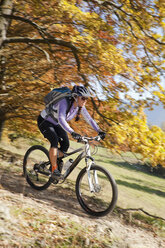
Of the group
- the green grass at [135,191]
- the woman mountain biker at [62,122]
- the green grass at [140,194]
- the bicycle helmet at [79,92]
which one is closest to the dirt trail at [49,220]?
the woman mountain biker at [62,122]

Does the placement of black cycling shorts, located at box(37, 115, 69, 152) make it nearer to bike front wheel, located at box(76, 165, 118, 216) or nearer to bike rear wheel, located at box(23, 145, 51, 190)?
bike rear wheel, located at box(23, 145, 51, 190)

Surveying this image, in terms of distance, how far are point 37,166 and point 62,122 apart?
164 cm

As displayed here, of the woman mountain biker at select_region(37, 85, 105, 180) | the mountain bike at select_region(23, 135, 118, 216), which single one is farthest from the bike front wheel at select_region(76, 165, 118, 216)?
the woman mountain biker at select_region(37, 85, 105, 180)

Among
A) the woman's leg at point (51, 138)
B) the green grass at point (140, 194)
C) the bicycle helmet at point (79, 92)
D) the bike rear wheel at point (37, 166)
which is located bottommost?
the green grass at point (140, 194)

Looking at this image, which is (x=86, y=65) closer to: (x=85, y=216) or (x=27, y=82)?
(x=27, y=82)

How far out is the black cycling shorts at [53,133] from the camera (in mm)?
4403

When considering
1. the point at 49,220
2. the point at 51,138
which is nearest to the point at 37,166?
the point at 51,138

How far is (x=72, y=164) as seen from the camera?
14.4 feet

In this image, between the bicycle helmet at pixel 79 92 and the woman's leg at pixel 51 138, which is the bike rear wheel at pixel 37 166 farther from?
the bicycle helmet at pixel 79 92

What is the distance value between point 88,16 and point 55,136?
8.62ft

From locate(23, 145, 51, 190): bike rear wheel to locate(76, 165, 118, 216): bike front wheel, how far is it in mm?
947

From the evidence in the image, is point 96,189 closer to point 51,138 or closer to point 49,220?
point 49,220

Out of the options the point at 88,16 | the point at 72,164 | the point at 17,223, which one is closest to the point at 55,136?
the point at 72,164

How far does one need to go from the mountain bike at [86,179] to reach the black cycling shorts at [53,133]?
25 cm
